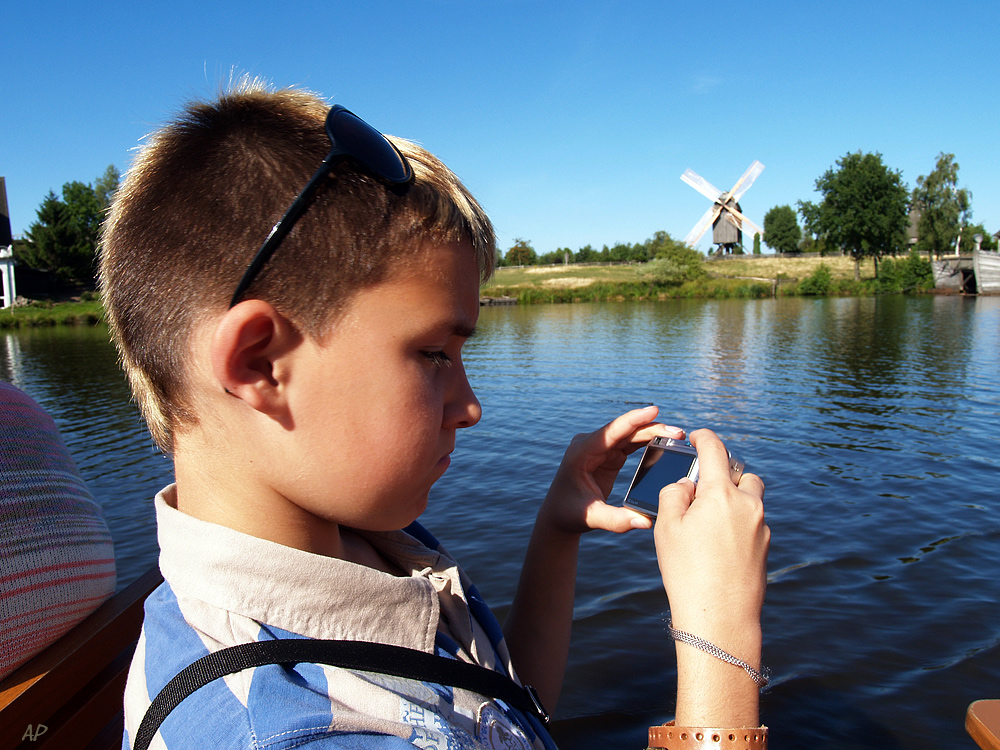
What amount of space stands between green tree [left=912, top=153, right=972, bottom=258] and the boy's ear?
86.3 m

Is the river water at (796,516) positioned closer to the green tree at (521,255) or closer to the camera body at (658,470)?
the camera body at (658,470)

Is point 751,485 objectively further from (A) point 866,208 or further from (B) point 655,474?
(A) point 866,208

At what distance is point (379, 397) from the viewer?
1.06 m

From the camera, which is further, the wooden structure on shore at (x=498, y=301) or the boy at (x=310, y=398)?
the wooden structure on shore at (x=498, y=301)

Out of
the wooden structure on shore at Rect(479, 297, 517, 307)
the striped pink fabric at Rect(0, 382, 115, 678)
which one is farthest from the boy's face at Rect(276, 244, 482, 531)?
the wooden structure on shore at Rect(479, 297, 517, 307)

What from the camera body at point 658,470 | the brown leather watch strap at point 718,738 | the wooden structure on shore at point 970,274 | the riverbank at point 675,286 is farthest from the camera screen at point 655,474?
the wooden structure on shore at point 970,274

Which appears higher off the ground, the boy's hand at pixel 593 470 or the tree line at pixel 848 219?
the tree line at pixel 848 219

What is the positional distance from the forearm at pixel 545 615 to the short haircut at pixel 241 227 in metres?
1.01

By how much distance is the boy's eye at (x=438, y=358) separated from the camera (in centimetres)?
114

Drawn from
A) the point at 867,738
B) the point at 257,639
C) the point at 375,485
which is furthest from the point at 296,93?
the point at 867,738

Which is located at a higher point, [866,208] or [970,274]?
[866,208]

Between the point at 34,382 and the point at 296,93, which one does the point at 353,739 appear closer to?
the point at 296,93

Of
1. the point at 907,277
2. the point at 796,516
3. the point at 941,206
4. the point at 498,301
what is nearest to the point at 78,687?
the point at 796,516

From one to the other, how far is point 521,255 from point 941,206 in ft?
178
